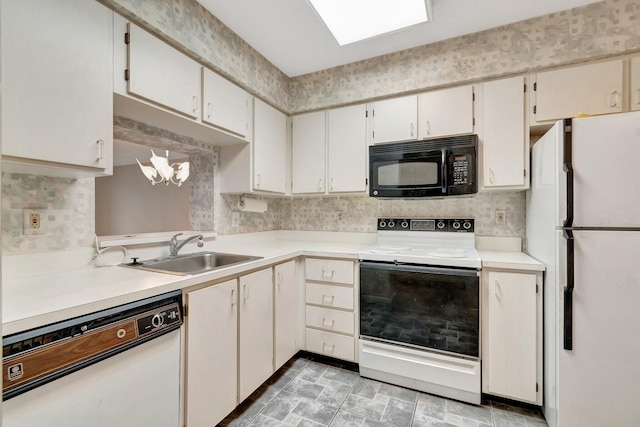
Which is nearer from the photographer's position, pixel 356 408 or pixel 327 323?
pixel 356 408

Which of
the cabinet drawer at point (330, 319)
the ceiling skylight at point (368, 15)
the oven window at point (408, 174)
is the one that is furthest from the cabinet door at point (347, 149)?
the cabinet drawer at point (330, 319)

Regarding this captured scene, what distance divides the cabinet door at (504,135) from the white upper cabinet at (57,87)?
7.54ft

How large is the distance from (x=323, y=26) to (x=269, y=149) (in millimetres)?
1006

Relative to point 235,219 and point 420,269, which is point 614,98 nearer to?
point 420,269

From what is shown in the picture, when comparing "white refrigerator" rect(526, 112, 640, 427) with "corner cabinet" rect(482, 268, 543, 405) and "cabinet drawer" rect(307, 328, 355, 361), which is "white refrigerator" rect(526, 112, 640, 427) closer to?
"corner cabinet" rect(482, 268, 543, 405)

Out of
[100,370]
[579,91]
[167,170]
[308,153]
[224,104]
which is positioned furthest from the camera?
[167,170]

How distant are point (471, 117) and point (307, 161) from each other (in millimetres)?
1373

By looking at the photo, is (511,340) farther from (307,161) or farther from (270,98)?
(270,98)

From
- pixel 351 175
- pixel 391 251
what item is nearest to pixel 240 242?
pixel 351 175

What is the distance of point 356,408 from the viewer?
1791 mm

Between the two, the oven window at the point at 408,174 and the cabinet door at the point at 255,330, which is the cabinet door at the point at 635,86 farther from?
the cabinet door at the point at 255,330

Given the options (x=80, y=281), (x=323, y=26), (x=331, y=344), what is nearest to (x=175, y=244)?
(x=80, y=281)

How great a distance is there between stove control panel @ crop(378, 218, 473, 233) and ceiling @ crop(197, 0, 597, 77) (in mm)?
1392

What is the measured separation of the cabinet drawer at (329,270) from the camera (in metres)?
2.19
